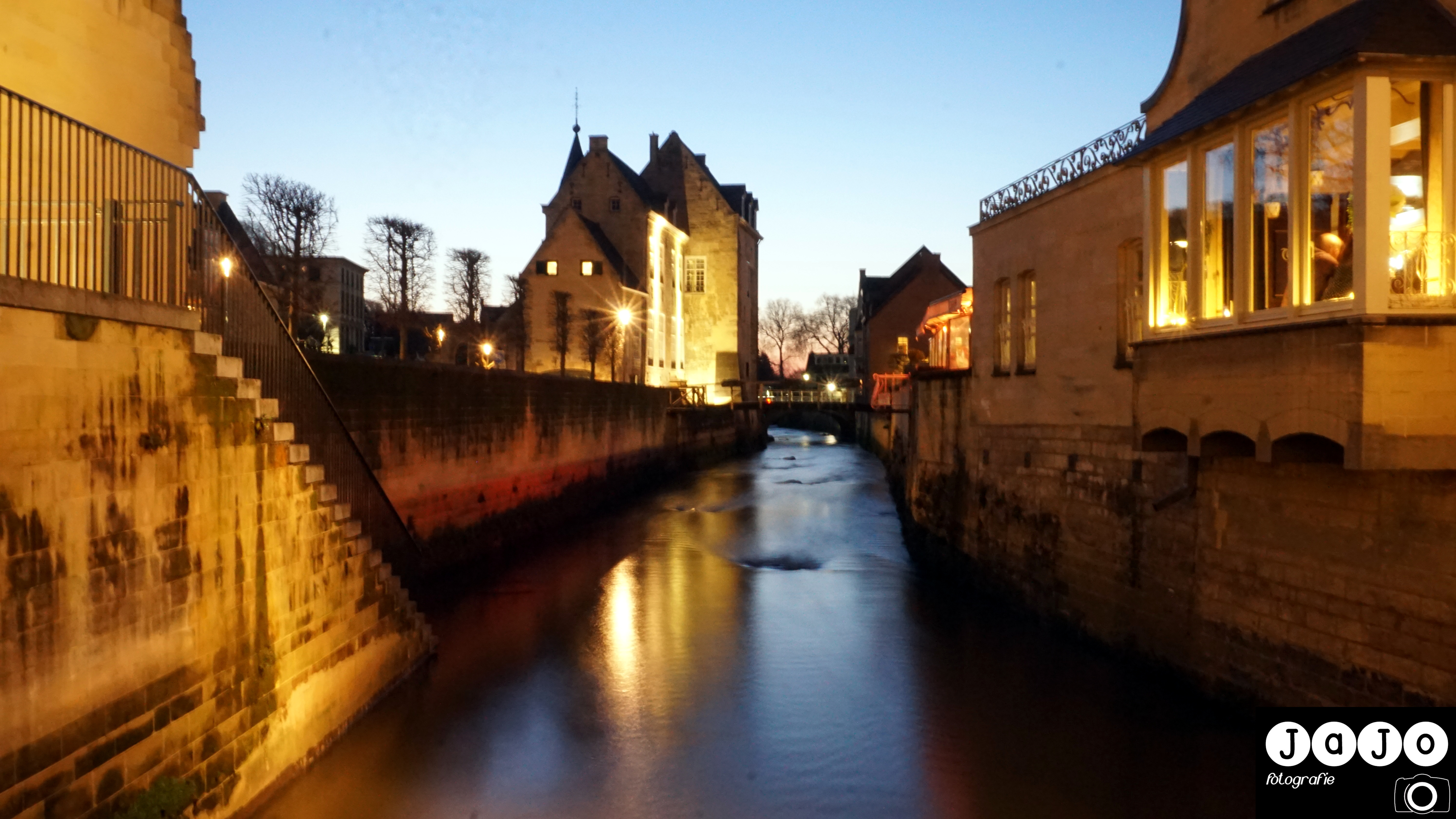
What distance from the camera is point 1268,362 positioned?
850 centimetres

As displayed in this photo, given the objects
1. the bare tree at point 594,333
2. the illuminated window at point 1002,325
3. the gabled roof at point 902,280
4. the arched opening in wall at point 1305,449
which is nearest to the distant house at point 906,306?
the gabled roof at point 902,280

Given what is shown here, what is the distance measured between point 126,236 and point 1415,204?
9.10 m

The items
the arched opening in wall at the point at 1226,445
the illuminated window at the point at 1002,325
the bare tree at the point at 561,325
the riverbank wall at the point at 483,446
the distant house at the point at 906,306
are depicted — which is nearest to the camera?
the arched opening in wall at the point at 1226,445

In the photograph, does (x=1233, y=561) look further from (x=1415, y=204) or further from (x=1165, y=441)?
(x=1415, y=204)

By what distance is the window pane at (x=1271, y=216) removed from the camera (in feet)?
28.4

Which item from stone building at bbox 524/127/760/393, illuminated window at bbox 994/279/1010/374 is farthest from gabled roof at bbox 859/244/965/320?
illuminated window at bbox 994/279/1010/374

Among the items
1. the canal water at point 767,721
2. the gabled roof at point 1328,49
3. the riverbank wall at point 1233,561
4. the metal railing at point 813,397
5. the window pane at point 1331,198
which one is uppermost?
the gabled roof at point 1328,49

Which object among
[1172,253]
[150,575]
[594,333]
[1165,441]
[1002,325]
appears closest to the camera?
[150,575]

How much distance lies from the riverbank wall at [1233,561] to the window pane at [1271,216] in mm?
1517

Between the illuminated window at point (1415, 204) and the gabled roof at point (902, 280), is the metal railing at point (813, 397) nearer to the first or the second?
the gabled roof at point (902, 280)

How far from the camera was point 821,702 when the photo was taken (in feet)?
37.7

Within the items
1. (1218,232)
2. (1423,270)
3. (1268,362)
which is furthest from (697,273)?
(1423,270)

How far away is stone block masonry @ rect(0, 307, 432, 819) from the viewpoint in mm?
5559

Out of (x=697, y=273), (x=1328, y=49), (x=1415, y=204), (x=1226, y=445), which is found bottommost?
(x=1226, y=445)
